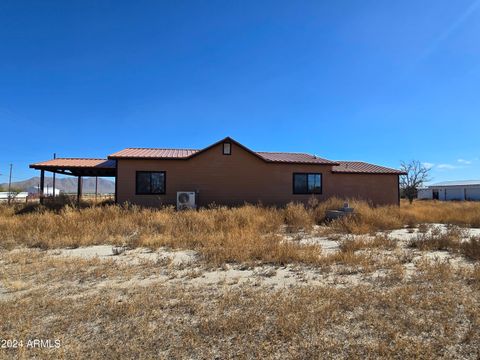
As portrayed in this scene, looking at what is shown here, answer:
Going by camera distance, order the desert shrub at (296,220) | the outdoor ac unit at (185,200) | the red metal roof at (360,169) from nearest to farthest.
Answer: the desert shrub at (296,220) < the outdoor ac unit at (185,200) < the red metal roof at (360,169)

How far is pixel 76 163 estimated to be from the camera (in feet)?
63.3

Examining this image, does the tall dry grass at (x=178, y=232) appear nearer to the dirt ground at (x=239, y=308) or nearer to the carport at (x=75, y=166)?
the dirt ground at (x=239, y=308)

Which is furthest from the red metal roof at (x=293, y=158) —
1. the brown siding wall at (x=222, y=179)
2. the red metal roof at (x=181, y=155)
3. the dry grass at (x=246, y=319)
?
the dry grass at (x=246, y=319)

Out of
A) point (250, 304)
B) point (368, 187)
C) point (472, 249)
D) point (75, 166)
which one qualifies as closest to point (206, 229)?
point (250, 304)

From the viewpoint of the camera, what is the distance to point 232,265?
6.28 meters

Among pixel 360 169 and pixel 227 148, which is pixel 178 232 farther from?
pixel 360 169

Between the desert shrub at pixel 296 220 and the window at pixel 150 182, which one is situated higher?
the window at pixel 150 182

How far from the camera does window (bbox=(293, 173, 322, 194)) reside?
62.5 ft

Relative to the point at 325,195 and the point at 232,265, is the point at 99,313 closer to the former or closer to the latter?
the point at 232,265

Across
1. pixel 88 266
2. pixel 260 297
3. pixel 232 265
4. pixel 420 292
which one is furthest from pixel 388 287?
pixel 88 266

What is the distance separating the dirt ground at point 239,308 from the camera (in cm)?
312

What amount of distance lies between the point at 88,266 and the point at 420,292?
19.2 ft

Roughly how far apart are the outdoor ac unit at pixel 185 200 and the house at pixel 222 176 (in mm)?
837

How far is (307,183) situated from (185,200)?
24.9 feet
